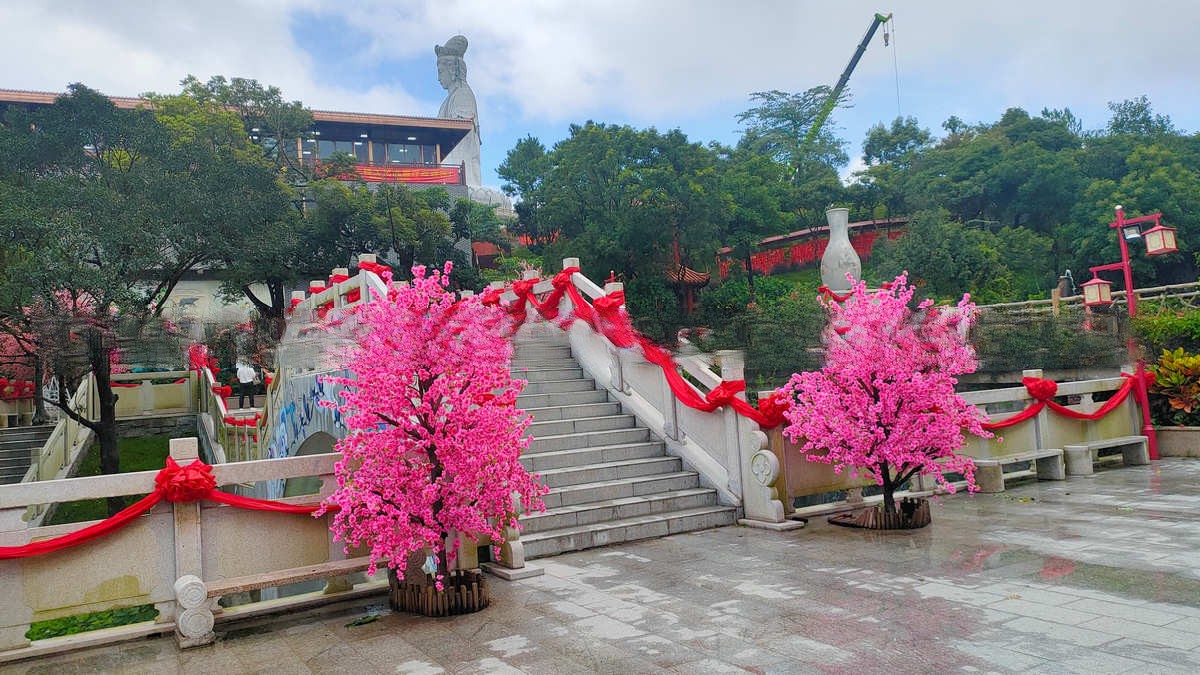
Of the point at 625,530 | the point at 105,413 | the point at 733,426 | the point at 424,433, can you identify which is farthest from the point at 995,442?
the point at 105,413

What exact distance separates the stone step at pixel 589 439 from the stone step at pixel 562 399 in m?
0.79

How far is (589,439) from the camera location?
352 inches

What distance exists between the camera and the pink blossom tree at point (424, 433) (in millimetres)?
5285

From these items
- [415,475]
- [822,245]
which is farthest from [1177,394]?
[822,245]

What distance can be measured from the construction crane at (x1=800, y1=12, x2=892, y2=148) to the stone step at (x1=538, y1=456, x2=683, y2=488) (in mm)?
40234

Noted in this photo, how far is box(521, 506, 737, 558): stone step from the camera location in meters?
6.97

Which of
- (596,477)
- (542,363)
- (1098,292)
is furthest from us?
(1098,292)

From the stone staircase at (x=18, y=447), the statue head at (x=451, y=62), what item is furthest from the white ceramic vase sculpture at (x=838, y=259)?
the statue head at (x=451, y=62)

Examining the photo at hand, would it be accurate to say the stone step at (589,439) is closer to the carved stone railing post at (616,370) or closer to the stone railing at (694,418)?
the stone railing at (694,418)

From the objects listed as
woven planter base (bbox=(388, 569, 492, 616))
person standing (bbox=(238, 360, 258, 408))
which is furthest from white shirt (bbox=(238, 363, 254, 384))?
woven planter base (bbox=(388, 569, 492, 616))

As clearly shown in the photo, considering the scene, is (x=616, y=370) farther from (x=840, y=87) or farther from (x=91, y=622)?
(x=840, y=87)

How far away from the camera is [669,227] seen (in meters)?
25.0

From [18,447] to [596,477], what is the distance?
49.7 ft

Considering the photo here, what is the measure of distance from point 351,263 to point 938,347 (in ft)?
79.3
